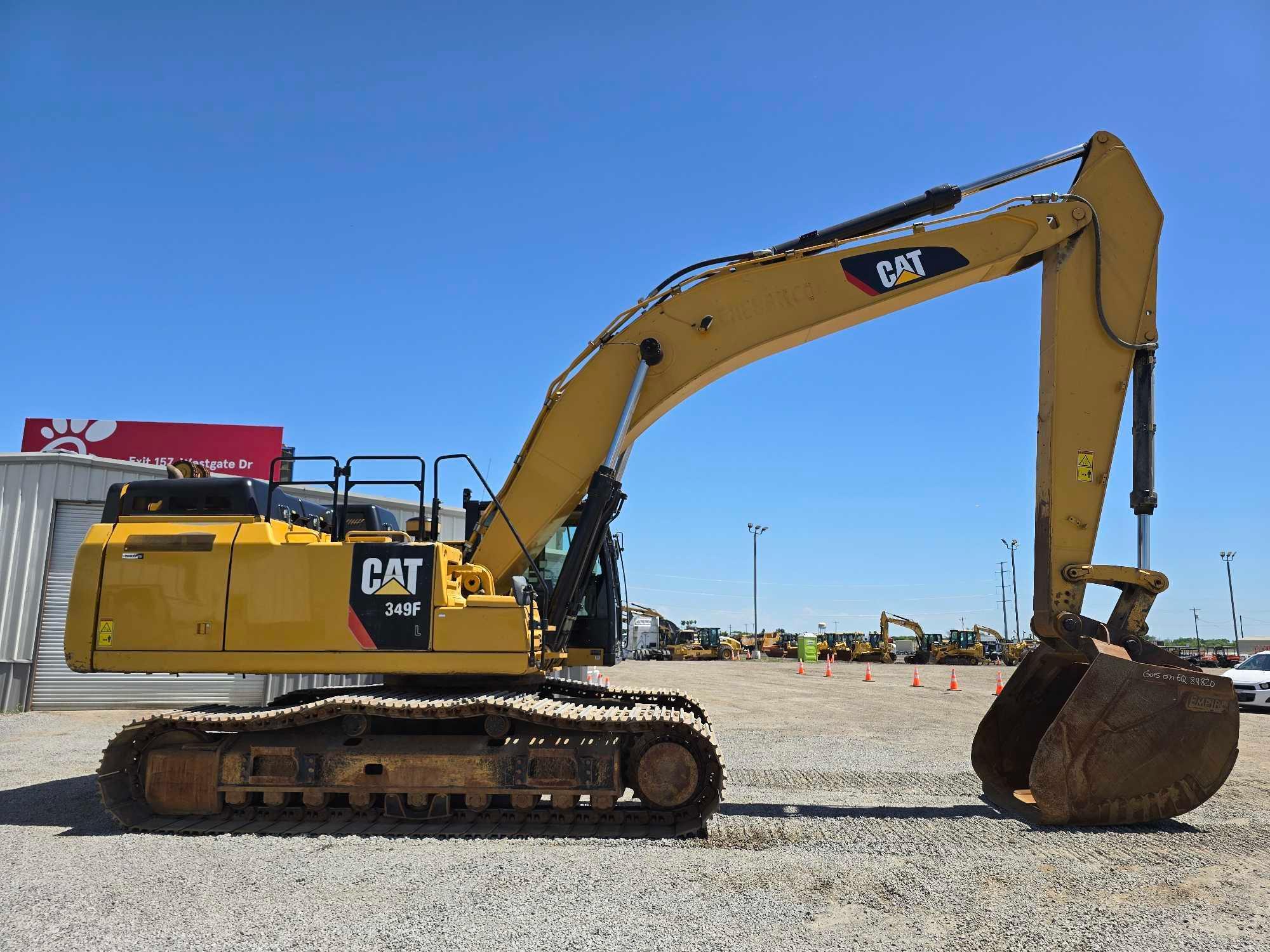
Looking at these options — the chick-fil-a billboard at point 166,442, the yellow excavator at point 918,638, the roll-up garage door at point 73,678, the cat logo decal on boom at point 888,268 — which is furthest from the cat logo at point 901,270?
the yellow excavator at point 918,638

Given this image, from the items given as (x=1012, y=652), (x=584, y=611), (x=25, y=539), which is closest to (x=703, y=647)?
(x=1012, y=652)

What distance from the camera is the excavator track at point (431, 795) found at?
7.27 m

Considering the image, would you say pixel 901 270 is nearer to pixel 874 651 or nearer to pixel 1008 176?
pixel 1008 176

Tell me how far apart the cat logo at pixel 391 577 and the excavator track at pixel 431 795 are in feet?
3.05

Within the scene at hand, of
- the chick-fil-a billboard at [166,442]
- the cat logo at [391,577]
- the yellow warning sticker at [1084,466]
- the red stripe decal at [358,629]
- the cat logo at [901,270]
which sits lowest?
the red stripe decal at [358,629]

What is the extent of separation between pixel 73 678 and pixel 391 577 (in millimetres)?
11983

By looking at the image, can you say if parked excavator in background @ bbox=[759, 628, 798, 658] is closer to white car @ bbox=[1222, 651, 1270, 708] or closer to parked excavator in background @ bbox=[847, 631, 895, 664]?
parked excavator in background @ bbox=[847, 631, 895, 664]

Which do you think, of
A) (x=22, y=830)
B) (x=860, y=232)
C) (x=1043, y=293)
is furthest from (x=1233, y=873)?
(x=22, y=830)

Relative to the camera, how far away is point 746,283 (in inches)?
349

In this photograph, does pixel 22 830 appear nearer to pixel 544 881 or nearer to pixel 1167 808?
pixel 544 881

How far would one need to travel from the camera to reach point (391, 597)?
7.61m

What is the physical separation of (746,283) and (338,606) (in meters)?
4.97

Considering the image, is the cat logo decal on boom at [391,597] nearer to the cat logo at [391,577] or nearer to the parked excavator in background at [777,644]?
the cat logo at [391,577]

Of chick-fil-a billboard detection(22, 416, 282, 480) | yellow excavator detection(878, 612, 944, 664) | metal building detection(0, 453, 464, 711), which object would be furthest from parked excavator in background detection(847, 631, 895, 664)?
metal building detection(0, 453, 464, 711)
